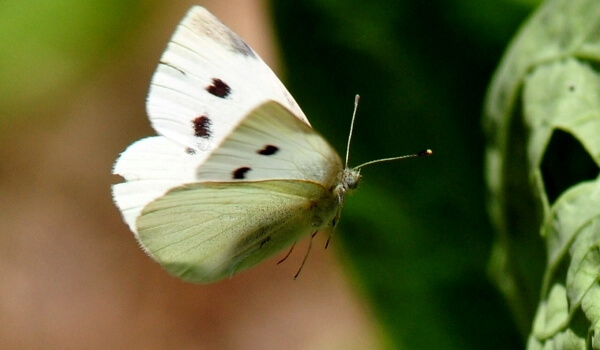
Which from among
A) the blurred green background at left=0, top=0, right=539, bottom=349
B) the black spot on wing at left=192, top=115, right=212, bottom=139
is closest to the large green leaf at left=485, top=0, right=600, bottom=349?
the blurred green background at left=0, top=0, right=539, bottom=349

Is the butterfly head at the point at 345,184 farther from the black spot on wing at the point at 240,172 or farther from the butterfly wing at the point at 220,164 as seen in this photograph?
the black spot on wing at the point at 240,172

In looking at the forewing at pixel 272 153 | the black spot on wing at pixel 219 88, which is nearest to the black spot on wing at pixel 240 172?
the forewing at pixel 272 153

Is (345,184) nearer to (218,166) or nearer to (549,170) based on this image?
(218,166)

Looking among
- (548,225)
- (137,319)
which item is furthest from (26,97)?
(548,225)

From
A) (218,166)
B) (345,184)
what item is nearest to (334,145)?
(345,184)

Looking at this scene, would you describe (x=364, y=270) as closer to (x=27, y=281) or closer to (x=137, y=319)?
(x=137, y=319)

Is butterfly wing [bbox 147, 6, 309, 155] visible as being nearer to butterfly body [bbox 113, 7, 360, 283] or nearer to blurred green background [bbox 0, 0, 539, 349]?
butterfly body [bbox 113, 7, 360, 283]
